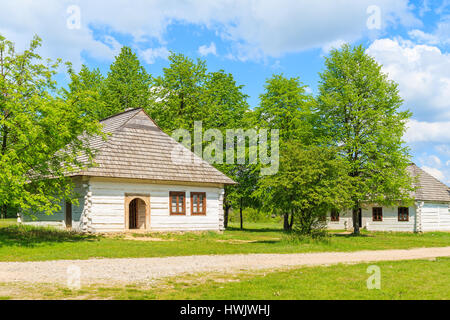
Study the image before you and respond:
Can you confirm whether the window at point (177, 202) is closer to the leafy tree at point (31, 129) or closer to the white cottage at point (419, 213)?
the leafy tree at point (31, 129)

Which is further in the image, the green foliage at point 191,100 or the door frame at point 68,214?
the green foliage at point 191,100

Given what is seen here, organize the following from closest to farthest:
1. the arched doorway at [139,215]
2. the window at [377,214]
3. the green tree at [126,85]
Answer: the arched doorway at [139,215], the window at [377,214], the green tree at [126,85]

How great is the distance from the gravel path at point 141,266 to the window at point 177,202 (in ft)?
38.7

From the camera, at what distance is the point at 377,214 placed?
42.1 m

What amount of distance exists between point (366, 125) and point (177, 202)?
46.8 feet

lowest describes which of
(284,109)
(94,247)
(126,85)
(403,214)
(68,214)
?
(403,214)

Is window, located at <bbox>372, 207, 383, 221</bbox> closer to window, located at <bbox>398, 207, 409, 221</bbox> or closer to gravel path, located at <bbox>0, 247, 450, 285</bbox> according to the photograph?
window, located at <bbox>398, 207, 409, 221</bbox>

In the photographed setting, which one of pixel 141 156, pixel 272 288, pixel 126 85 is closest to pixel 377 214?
pixel 141 156

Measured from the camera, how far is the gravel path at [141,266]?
11.0 metres

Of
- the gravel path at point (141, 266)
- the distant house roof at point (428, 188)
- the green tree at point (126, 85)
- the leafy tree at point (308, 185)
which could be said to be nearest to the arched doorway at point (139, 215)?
the leafy tree at point (308, 185)

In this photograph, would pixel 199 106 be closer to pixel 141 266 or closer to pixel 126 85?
pixel 126 85

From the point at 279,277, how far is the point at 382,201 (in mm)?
23963

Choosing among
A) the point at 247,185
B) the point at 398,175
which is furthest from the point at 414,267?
the point at 247,185

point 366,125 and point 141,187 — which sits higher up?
point 366,125
